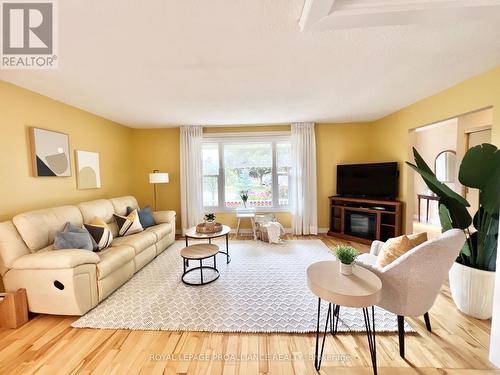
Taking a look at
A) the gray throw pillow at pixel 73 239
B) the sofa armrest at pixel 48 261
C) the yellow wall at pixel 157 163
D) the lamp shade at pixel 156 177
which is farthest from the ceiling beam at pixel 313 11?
the yellow wall at pixel 157 163

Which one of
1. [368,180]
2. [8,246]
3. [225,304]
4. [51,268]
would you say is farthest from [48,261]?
[368,180]

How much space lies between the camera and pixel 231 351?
5.24ft

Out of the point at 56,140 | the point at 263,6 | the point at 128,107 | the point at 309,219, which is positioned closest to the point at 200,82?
the point at 263,6

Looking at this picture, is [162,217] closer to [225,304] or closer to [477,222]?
[225,304]

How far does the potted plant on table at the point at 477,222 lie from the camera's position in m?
1.73

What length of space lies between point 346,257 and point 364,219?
2.93 metres

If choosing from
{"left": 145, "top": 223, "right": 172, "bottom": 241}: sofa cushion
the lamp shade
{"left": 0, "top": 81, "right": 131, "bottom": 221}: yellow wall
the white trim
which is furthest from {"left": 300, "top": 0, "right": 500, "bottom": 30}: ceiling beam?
the lamp shade

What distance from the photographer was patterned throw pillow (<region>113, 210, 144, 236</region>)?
3109 mm

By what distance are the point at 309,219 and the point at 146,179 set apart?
384 centimetres

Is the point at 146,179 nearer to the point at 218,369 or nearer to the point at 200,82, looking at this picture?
the point at 200,82

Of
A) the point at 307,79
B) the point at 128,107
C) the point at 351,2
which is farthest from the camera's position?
the point at 128,107

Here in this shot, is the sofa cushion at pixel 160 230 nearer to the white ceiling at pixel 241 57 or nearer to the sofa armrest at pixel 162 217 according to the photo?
the sofa armrest at pixel 162 217

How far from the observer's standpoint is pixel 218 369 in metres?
1.45

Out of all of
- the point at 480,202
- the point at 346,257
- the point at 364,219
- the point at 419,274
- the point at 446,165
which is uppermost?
the point at 446,165
